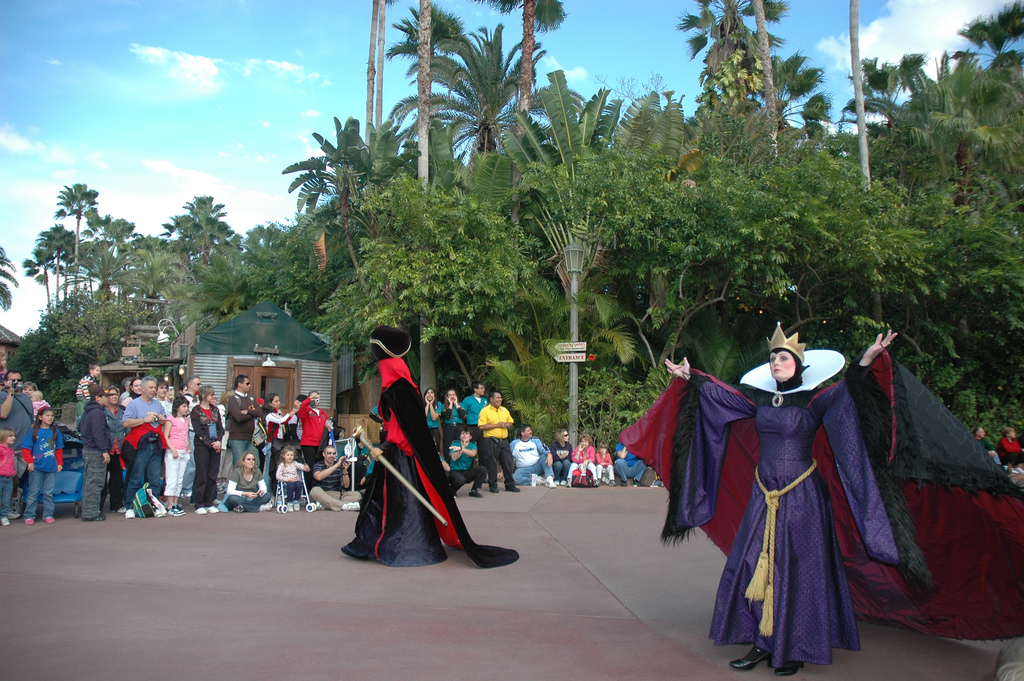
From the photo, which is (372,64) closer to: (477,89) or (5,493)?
(477,89)

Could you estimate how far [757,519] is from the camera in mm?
3957

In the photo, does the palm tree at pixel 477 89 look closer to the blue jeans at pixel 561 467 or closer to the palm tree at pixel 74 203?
the blue jeans at pixel 561 467

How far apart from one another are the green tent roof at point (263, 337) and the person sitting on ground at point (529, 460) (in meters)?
8.00

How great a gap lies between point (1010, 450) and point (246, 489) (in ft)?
41.5

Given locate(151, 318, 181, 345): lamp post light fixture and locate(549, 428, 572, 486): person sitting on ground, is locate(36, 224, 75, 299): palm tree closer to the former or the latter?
locate(151, 318, 181, 345): lamp post light fixture

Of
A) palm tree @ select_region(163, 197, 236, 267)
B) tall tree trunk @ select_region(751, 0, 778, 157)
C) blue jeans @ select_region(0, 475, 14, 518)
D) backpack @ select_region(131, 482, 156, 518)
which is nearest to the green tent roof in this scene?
backpack @ select_region(131, 482, 156, 518)

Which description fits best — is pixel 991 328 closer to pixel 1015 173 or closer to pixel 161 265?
pixel 1015 173

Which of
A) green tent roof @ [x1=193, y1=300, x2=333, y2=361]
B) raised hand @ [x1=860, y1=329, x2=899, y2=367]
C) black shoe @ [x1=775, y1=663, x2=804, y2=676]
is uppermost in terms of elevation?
green tent roof @ [x1=193, y1=300, x2=333, y2=361]

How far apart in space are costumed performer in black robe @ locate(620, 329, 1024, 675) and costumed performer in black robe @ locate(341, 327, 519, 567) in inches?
94.2

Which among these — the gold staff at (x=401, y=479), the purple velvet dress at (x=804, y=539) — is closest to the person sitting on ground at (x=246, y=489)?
the gold staff at (x=401, y=479)

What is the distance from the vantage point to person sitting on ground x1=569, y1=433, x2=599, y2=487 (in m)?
11.8

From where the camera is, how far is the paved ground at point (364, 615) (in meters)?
3.71

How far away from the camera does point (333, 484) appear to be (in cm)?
1030

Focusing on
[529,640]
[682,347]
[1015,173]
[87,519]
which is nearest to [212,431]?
[87,519]
